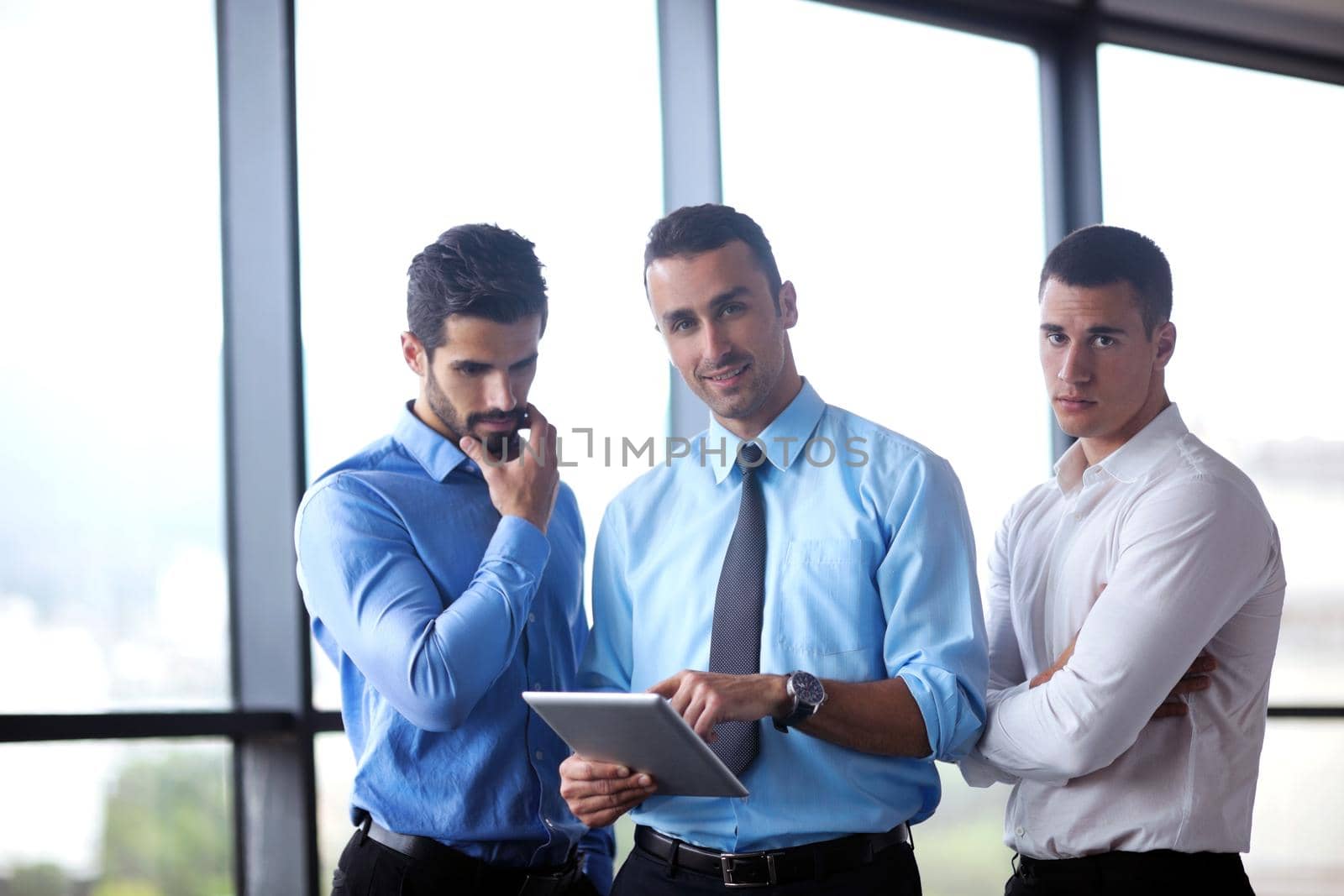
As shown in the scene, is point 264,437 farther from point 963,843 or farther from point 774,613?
point 963,843

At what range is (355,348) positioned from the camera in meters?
3.23

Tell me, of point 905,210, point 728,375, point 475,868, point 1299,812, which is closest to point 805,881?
point 475,868

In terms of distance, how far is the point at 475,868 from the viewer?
2.05 m

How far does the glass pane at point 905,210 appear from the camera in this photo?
3.88m

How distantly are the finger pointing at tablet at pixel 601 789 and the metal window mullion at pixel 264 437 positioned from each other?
1.40 m

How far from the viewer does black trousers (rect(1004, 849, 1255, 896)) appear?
1.93 meters

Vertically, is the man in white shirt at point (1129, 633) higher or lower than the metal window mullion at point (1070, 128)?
lower

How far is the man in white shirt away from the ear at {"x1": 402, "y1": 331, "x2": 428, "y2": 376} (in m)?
1.12

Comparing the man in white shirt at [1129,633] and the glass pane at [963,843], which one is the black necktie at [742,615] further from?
the glass pane at [963,843]

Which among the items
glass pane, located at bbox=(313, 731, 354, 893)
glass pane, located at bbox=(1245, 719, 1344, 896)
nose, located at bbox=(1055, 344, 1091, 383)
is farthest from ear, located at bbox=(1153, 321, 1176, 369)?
glass pane, located at bbox=(1245, 719, 1344, 896)

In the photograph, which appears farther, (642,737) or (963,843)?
(963,843)

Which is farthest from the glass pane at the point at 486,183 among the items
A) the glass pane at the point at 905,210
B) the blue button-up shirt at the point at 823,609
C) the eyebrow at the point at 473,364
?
the blue button-up shirt at the point at 823,609

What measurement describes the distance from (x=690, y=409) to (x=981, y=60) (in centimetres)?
176

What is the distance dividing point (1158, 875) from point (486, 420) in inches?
52.4
